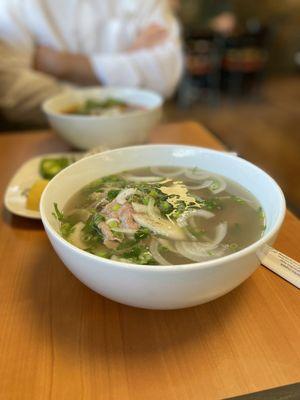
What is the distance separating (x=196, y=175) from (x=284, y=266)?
0.24m

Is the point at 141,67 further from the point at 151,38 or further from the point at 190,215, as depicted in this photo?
the point at 190,215

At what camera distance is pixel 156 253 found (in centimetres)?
57

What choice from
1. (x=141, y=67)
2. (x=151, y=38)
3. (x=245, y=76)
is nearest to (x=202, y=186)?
(x=141, y=67)

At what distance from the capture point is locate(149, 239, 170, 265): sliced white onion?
22.0 inches

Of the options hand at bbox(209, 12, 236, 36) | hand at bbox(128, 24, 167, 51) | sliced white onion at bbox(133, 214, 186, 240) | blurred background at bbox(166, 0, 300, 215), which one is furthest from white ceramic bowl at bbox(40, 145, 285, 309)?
hand at bbox(209, 12, 236, 36)

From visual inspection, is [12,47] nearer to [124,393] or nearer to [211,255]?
[211,255]

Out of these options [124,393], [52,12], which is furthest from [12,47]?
[124,393]

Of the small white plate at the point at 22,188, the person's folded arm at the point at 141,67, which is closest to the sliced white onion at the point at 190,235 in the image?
the small white plate at the point at 22,188

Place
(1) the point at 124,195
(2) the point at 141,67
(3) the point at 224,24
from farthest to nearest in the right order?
1. (3) the point at 224,24
2. (2) the point at 141,67
3. (1) the point at 124,195

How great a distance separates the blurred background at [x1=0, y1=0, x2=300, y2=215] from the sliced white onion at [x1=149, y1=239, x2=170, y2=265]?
2447mm

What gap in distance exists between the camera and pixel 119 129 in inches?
43.2

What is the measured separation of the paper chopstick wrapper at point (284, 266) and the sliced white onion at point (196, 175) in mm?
194

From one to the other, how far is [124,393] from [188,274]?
0.16 meters

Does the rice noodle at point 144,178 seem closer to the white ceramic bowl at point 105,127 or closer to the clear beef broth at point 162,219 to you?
the clear beef broth at point 162,219
